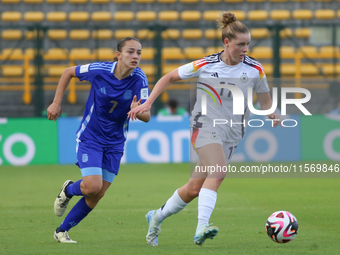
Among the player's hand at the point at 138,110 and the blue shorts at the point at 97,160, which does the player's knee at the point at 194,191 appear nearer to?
the player's hand at the point at 138,110

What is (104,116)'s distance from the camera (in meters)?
5.46

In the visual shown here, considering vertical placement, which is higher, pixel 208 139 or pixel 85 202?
pixel 208 139

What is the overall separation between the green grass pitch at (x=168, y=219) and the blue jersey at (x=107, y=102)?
1.01 m

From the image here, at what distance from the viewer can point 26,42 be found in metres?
13.7

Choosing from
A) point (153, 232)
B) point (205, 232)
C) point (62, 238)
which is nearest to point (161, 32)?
point (62, 238)

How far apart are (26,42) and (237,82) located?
9920 mm

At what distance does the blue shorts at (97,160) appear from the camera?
5.26m

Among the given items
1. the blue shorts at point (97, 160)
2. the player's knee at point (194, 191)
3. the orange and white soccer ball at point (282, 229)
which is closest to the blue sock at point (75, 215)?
the blue shorts at point (97, 160)

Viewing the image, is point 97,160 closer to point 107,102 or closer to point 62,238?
point 107,102

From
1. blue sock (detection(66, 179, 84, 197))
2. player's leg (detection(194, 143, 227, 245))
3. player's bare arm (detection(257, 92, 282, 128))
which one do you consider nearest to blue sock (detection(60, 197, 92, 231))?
blue sock (detection(66, 179, 84, 197))

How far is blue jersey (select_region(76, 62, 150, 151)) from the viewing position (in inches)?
213

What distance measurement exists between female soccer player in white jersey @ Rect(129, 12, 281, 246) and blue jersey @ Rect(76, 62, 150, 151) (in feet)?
2.29

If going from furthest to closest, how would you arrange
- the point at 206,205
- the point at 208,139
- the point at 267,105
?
the point at 267,105 → the point at 208,139 → the point at 206,205

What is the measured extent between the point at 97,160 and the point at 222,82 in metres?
1.41
